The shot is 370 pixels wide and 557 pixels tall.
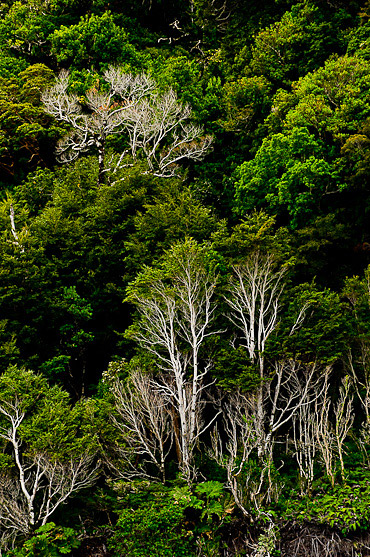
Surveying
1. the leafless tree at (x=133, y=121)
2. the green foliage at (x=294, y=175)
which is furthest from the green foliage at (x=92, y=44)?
the green foliage at (x=294, y=175)

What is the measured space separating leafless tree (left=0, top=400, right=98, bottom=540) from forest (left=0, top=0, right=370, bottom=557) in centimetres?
4

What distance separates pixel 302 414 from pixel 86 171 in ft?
36.6

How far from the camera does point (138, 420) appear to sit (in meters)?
10.7

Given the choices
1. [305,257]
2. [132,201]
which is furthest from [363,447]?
[132,201]

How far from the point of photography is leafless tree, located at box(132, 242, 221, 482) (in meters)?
10.6

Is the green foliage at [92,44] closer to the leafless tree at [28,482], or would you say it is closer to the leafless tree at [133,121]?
the leafless tree at [133,121]

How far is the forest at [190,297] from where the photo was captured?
31.8 feet

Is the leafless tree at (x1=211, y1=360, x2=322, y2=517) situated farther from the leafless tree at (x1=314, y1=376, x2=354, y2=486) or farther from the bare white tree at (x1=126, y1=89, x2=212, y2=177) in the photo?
the bare white tree at (x1=126, y1=89, x2=212, y2=177)

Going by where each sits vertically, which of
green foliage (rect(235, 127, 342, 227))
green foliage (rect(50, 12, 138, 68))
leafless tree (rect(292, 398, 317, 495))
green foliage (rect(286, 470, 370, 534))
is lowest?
green foliage (rect(286, 470, 370, 534))

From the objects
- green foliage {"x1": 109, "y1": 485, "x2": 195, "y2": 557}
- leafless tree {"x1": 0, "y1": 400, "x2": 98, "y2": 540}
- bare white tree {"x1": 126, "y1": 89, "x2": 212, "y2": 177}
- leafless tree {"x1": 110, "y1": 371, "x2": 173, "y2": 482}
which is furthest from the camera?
bare white tree {"x1": 126, "y1": 89, "x2": 212, "y2": 177}

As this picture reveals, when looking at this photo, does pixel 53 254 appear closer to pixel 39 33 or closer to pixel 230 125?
pixel 230 125

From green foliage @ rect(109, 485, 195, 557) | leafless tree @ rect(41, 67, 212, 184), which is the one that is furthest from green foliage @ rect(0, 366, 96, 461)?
leafless tree @ rect(41, 67, 212, 184)

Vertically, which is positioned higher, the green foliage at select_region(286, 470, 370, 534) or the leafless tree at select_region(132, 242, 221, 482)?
the leafless tree at select_region(132, 242, 221, 482)

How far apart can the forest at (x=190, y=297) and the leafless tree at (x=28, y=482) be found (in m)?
0.04
